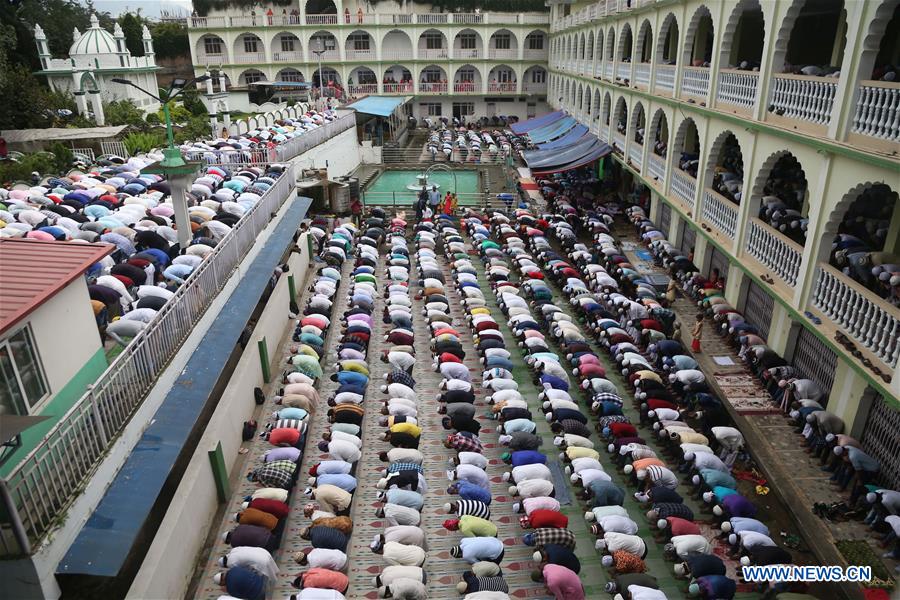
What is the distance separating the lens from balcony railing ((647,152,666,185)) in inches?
850

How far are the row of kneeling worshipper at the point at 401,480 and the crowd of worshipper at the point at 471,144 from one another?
24.2 meters

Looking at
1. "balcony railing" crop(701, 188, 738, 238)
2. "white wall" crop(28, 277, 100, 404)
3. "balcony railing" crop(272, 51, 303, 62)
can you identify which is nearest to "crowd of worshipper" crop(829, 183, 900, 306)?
"balcony railing" crop(701, 188, 738, 238)

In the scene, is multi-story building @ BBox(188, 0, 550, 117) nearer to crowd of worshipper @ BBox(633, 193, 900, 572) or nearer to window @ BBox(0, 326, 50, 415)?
crowd of worshipper @ BBox(633, 193, 900, 572)

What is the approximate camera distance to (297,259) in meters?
21.2

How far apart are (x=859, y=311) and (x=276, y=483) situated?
10.5 m

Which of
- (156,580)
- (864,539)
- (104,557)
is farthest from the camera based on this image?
(864,539)

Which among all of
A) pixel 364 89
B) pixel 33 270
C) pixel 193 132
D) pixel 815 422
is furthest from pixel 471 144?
pixel 33 270

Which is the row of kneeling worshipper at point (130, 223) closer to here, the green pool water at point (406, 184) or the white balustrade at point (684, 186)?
the green pool water at point (406, 184)

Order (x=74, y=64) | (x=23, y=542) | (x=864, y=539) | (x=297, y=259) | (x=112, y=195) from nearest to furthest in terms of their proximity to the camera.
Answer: (x=23, y=542)
(x=864, y=539)
(x=112, y=195)
(x=297, y=259)
(x=74, y=64)

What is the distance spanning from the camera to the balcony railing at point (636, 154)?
24.1 metres

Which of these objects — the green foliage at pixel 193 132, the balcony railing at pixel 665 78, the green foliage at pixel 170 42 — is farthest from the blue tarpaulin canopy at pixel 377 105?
the balcony railing at pixel 665 78

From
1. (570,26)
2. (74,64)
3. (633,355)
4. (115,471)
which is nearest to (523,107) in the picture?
(570,26)

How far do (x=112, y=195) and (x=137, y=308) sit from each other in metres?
9.20

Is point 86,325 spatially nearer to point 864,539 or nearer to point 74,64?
point 864,539
